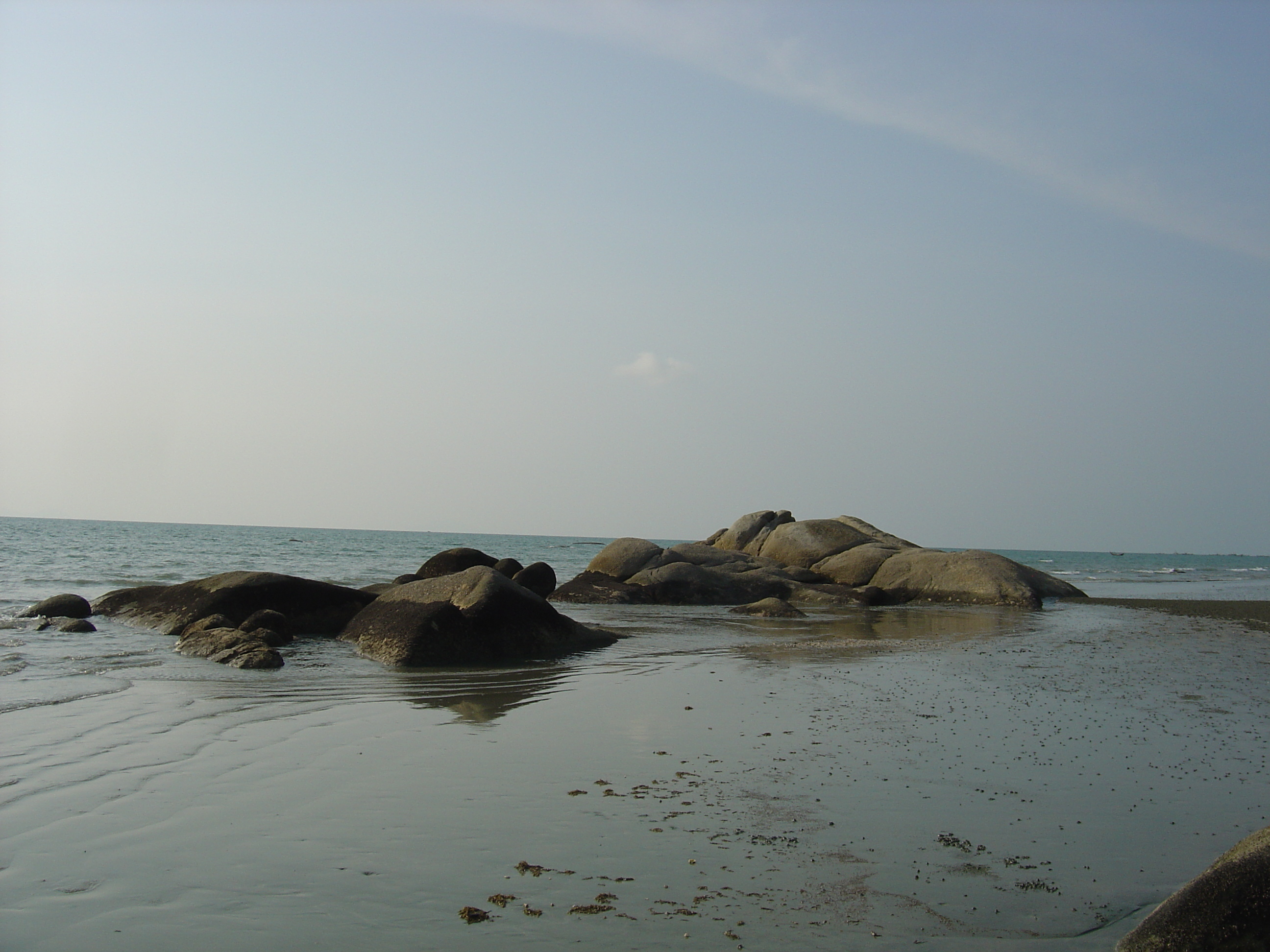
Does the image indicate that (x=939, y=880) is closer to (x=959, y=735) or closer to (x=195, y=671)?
(x=959, y=735)

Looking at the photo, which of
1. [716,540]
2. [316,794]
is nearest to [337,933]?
[316,794]

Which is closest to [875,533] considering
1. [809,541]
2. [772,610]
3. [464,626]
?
[809,541]

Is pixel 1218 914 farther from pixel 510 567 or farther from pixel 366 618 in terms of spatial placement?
pixel 510 567

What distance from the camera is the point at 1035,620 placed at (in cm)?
1975

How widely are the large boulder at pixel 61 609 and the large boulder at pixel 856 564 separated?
815 inches

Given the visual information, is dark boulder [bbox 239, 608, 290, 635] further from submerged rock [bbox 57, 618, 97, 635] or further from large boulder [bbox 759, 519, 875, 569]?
large boulder [bbox 759, 519, 875, 569]

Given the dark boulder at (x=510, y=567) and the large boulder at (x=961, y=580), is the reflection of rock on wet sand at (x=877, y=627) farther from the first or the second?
the dark boulder at (x=510, y=567)

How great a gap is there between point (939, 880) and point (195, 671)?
862cm

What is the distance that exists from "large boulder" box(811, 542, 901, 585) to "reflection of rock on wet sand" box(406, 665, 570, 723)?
18.9m

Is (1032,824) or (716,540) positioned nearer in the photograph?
(1032,824)

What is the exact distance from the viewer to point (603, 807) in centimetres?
520

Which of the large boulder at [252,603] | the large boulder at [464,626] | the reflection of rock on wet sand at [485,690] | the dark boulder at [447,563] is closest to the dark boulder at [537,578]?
the dark boulder at [447,563]

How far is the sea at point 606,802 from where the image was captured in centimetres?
372

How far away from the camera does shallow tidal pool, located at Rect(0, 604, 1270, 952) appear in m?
3.71
